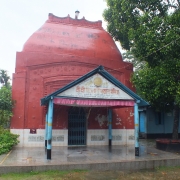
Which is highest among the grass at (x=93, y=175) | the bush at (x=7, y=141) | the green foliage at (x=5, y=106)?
the green foliage at (x=5, y=106)

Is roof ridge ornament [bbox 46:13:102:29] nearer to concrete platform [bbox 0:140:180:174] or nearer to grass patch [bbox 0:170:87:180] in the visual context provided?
concrete platform [bbox 0:140:180:174]

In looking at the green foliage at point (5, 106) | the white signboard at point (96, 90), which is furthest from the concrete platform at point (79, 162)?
the green foliage at point (5, 106)

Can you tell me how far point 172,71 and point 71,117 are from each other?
6115 mm

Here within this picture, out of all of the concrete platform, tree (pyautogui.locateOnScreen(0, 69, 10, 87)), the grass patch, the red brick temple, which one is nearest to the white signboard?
the concrete platform

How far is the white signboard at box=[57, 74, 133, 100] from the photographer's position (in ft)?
32.2

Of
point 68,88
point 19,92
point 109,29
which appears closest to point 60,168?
point 68,88

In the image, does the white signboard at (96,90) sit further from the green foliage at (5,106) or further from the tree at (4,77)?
the tree at (4,77)

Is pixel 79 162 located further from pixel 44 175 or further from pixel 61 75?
pixel 61 75

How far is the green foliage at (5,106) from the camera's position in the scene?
12.2 metres

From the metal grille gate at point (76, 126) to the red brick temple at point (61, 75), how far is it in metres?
0.12

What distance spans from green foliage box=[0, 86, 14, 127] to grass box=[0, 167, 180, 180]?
5274mm

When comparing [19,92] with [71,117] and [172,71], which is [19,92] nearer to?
[71,117]

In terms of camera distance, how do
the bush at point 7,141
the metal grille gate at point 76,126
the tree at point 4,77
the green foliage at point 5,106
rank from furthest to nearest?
the tree at point 4,77, the metal grille gate at point 76,126, the green foliage at point 5,106, the bush at point 7,141

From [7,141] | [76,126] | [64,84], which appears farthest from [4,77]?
[7,141]
